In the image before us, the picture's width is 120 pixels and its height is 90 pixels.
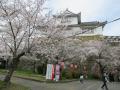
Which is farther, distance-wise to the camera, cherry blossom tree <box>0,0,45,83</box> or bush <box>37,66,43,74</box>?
bush <box>37,66,43,74</box>

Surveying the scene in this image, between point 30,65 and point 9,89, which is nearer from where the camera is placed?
point 9,89

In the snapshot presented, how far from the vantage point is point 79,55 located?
143 ft

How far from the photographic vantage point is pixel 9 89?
19.1 meters

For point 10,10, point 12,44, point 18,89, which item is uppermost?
point 10,10

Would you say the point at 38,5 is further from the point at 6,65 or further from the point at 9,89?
the point at 6,65

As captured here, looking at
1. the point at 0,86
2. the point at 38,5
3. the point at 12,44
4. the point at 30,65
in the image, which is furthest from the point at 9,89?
the point at 30,65

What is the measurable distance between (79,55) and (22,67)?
360 inches

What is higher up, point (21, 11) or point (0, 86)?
point (21, 11)

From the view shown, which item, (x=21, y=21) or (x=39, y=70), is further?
(x=39, y=70)

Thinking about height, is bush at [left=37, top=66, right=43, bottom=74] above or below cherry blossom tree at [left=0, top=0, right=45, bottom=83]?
below

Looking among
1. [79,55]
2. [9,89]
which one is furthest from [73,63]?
[9,89]

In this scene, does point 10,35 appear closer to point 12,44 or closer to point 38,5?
point 12,44

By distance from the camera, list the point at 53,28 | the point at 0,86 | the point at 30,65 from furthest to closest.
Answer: the point at 30,65, the point at 53,28, the point at 0,86

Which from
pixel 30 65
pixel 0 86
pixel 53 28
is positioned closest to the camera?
pixel 0 86
